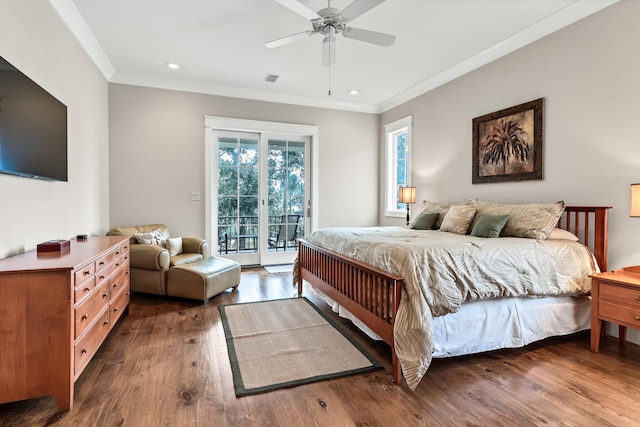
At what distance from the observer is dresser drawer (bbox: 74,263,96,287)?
70.8 inches

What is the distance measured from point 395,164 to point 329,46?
3.03 meters

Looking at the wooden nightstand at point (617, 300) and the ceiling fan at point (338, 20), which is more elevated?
the ceiling fan at point (338, 20)

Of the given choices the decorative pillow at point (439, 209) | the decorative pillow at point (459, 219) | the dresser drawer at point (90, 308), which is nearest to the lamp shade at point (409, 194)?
the decorative pillow at point (439, 209)

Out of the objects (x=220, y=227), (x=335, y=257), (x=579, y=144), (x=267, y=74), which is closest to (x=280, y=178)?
(x=220, y=227)

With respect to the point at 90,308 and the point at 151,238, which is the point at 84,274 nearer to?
the point at 90,308

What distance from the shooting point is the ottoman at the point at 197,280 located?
3.49m

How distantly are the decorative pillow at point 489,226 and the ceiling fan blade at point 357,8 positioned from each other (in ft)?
6.63

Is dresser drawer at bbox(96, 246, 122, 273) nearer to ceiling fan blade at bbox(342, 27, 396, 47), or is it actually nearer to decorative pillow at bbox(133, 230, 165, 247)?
decorative pillow at bbox(133, 230, 165, 247)

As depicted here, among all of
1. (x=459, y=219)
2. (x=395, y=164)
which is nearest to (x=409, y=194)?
(x=395, y=164)

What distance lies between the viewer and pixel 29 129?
2.22 metres

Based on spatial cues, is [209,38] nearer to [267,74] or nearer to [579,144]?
[267,74]

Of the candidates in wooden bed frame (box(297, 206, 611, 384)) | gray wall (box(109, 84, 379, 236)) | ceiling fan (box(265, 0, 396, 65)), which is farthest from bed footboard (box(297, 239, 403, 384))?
gray wall (box(109, 84, 379, 236))

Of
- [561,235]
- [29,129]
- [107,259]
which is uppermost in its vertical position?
[29,129]

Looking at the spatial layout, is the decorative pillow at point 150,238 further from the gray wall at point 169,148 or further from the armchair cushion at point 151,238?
the gray wall at point 169,148
